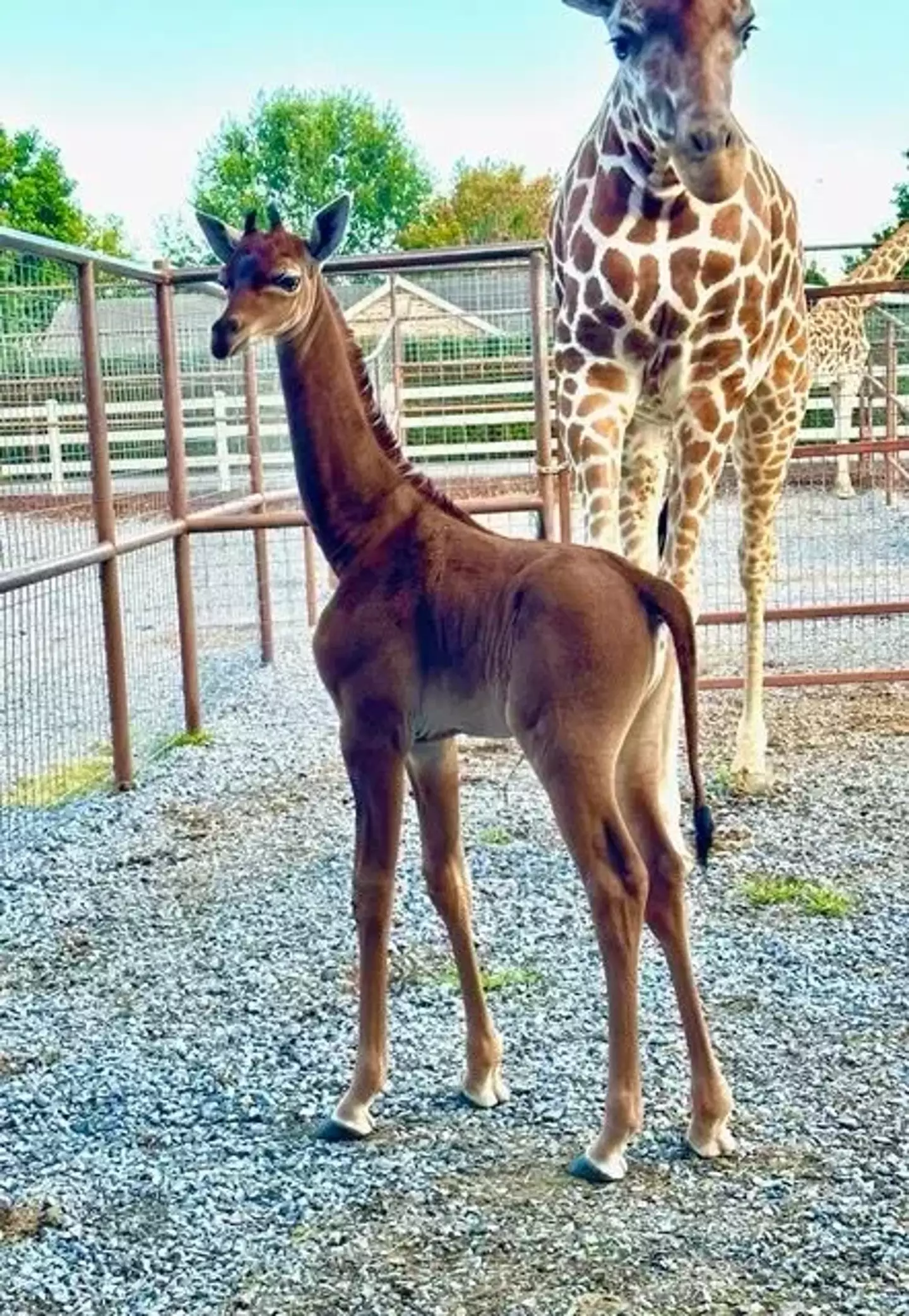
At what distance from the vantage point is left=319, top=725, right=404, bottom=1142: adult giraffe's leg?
2816 millimetres

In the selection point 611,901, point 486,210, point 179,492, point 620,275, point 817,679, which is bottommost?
point 817,679

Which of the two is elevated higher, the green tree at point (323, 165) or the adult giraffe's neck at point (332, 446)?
the green tree at point (323, 165)

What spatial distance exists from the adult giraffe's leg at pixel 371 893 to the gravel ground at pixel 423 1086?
0.28 feet

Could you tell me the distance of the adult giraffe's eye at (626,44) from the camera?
12.8 ft

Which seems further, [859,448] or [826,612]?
[859,448]

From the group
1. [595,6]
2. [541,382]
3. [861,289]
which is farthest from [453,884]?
[861,289]

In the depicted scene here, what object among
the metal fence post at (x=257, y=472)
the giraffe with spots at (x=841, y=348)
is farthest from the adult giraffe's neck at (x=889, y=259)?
the metal fence post at (x=257, y=472)

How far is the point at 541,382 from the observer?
5887 millimetres

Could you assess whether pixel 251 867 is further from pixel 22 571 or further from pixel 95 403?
pixel 95 403

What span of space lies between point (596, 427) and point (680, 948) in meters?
1.89

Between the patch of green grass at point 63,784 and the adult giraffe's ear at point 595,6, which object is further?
the patch of green grass at point 63,784

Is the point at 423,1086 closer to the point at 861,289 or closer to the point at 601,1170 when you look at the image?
the point at 601,1170

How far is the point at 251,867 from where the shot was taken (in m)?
4.65

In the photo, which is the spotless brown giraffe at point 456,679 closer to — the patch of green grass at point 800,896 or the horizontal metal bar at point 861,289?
the patch of green grass at point 800,896
